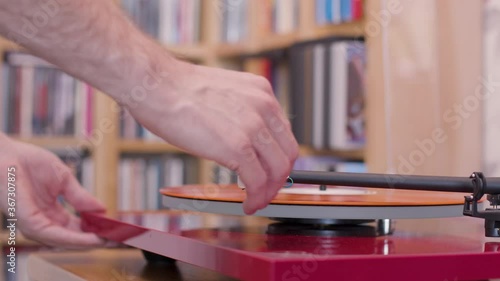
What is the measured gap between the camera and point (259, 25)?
8.38ft

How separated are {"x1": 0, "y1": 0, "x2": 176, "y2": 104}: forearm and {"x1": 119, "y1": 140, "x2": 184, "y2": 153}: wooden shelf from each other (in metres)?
2.05

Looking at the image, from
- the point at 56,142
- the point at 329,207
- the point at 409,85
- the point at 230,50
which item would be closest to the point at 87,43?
the point at 329,207

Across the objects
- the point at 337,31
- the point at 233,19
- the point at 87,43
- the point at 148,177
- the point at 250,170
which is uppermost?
the point at 233,19

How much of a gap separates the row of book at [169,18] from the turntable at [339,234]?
190 cm

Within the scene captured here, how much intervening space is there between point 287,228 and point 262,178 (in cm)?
16

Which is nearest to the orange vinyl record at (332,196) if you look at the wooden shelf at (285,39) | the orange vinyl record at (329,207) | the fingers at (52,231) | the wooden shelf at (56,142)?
the orange vinyl record at (329,207)

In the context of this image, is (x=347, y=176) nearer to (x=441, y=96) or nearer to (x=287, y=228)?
(x=287, y=228)

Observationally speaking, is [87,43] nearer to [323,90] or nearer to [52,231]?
[52,231]

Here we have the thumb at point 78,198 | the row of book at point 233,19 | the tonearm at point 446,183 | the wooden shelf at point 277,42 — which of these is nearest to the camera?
the tonearm at point 446,183

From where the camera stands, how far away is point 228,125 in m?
0.61

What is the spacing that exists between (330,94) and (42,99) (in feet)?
3.48

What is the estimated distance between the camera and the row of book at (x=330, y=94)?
1.96 meters

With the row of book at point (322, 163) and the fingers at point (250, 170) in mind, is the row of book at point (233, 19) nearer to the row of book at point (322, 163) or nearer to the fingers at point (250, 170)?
the row of book at point (322, 163)

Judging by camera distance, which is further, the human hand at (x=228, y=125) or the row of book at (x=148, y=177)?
the row of book at (x=148, y=177)
